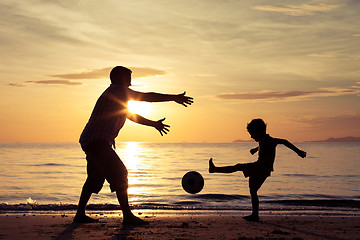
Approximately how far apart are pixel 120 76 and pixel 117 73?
76mm

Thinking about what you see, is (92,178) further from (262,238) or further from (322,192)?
(322,192)

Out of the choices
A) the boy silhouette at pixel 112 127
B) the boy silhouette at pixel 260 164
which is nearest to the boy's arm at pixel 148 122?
the boy silhouette at pixel 112 127

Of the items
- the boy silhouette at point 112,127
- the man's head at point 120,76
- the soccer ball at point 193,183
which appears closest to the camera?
the boy silhouette at point 112,127

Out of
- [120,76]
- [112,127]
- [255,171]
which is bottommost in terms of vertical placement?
[255,171]

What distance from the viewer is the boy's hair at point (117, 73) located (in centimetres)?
735

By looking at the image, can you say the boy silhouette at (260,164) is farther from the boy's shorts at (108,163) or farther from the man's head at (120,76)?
the man's head at (120,76)

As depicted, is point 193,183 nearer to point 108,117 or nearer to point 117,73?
point 108,117

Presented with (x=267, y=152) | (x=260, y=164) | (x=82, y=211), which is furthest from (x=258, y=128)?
(x=82, y=211)

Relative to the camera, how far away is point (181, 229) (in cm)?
723

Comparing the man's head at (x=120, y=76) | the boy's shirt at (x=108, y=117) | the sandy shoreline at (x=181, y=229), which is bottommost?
the sandy shoreline at (x=181, y=229)

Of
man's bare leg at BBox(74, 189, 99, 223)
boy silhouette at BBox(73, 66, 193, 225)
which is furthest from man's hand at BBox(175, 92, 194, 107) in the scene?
man's bare leg at BBox(74, 189, 99, 223)

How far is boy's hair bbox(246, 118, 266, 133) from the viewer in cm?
828

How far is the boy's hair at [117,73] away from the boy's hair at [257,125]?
8.89 feet

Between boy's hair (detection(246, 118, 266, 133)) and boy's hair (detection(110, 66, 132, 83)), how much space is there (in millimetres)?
2710
